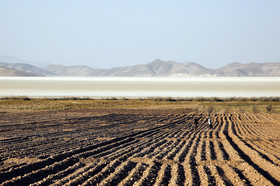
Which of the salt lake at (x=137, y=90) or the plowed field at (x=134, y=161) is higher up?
the salt lake at (x=137, y=90)

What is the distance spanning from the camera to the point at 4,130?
624 inches

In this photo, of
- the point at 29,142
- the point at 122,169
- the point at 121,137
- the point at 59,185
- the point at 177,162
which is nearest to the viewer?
the point at 59,185

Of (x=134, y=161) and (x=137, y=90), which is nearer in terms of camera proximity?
(x=134, y=161)

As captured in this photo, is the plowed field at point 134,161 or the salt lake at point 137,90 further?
the salt lake at point 137,90

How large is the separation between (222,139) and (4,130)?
9.47 metres

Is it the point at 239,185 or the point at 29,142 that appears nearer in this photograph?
the point at 239,185

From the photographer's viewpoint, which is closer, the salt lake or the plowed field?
the plowed field

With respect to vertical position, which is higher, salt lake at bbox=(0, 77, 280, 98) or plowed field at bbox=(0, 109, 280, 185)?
salt lake at bbox=(0, 77, 280, 98)

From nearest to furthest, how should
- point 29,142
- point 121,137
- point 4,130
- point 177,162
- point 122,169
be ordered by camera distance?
1. point 122,169
2. point 177,162
3. point 29,142
4. point 121,137
5. point 4,130

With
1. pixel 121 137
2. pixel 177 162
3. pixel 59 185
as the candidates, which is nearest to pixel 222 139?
pixel 121 137

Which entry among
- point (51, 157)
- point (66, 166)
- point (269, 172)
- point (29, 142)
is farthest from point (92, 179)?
point (29, 142)

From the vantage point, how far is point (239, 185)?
7.15 metres

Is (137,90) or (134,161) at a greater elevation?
(137,90)

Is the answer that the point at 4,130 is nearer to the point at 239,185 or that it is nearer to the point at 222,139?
the point at 222,139
